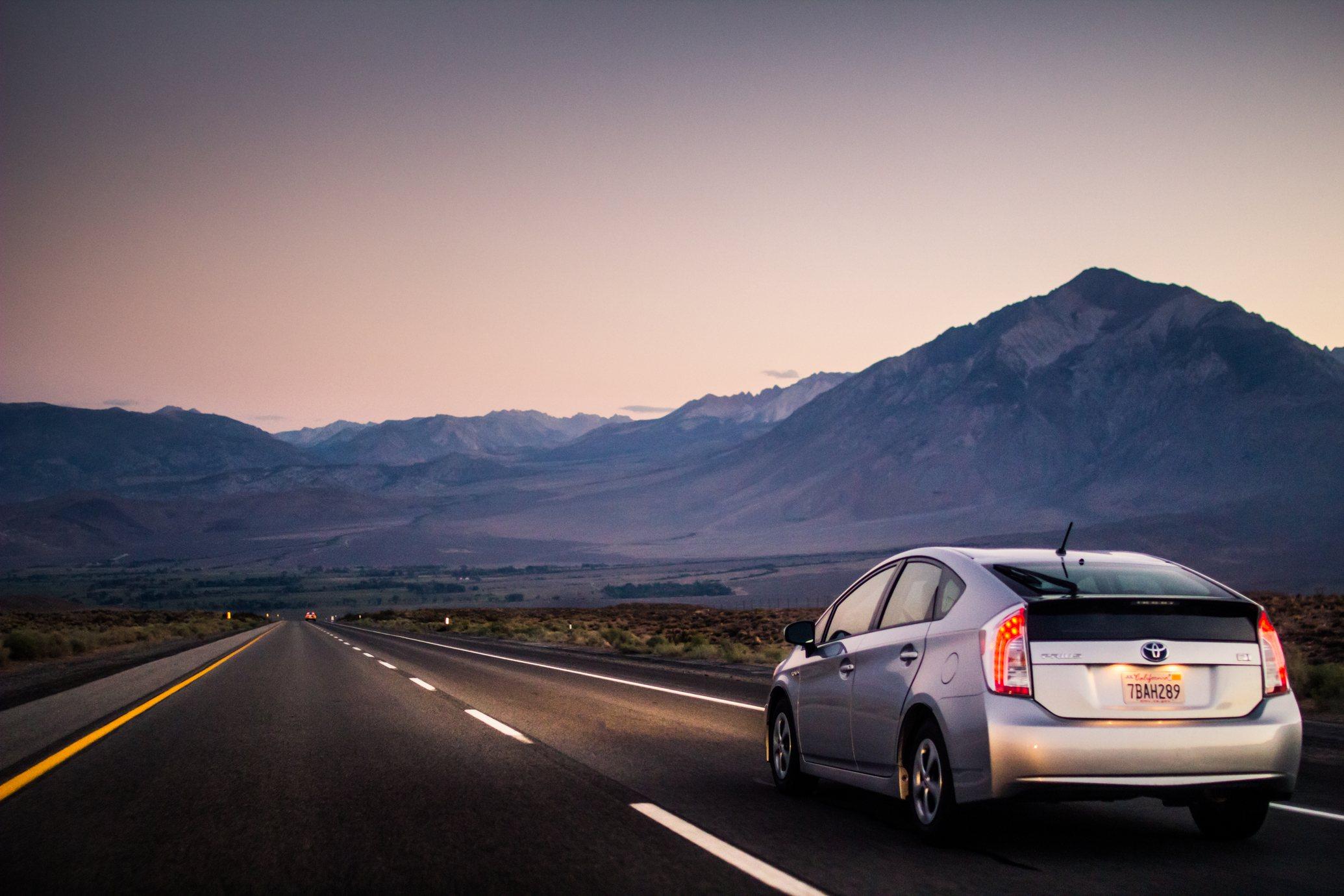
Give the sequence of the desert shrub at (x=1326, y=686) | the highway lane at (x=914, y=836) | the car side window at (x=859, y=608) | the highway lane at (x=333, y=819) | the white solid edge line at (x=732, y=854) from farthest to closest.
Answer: the desert shrub at (x=1326, y=686), the car side window at (x=859, y=608), the highway lane at (x=914, y=836), the highway lane at (x=333, y=819), the white solid edge line at (x=732, y=854)

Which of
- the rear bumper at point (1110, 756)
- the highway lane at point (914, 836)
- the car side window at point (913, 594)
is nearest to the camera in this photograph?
the highway lane at point (914, 836)

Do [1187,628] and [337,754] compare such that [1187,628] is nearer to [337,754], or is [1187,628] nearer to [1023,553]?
[1023,553]

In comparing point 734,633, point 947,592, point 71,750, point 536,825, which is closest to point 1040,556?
point 947,592

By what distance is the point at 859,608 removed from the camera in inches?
352

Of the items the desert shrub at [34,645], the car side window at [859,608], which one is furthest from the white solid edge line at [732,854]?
the desert shrub at [34,645]

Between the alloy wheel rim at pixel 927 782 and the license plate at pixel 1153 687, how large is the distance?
105cm

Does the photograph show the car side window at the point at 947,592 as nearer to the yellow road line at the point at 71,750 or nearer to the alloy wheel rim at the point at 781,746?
the alloy wheel rim at the point at 781,746

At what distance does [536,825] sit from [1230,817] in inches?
158

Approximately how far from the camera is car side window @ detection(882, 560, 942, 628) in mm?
7488

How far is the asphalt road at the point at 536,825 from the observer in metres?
5.99

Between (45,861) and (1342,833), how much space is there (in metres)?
7.31

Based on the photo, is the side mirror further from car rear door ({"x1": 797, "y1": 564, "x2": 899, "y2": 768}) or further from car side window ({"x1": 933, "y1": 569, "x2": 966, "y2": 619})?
car side window ({"x1": 933, "y1": 569, "x2": 966, "y2": 619})

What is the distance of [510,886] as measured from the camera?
5.77m

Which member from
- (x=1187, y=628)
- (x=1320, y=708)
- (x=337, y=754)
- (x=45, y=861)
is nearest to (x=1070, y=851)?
(x=1187, y=628)
